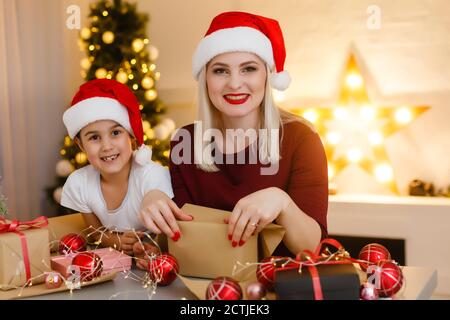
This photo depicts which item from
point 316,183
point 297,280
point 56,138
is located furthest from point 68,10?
point 297,280

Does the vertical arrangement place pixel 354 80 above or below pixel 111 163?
above

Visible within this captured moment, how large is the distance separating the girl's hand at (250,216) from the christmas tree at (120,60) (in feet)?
7.04

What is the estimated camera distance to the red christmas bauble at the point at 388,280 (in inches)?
31.7

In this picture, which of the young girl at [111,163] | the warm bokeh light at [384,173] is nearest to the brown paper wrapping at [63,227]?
the young girl at [111,163]

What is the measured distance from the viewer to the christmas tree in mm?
3068

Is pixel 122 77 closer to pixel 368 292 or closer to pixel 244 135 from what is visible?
pixel 244 135

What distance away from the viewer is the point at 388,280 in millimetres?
806

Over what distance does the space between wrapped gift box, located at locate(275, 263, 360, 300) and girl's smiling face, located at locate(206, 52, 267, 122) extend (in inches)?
23.8

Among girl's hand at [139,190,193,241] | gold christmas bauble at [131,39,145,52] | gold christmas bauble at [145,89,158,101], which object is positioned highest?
gold christmas bauble at [131,39,145,52]

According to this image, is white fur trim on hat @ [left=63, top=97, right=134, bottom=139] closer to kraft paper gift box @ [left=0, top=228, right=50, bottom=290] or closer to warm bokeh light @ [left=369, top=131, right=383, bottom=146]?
kraft paper gift box @ [left=0, top=228, right=50, bottom=290]

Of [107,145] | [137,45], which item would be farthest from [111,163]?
[137,45]

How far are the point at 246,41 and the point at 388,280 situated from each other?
0.70 m

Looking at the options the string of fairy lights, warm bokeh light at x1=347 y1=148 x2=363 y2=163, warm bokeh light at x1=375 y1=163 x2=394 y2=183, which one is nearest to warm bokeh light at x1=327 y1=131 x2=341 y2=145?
the string of fairy lights

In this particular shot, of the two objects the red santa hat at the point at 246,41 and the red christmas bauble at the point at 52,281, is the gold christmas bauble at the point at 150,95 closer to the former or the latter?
the red santa hat at the point at 246,41
